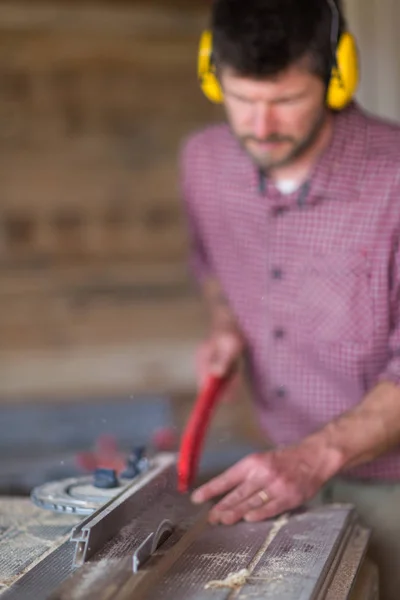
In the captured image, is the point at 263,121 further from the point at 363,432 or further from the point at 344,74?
the point at 363,432

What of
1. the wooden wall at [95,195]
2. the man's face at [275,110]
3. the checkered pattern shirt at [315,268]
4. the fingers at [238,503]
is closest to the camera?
the fingers at [238,503]

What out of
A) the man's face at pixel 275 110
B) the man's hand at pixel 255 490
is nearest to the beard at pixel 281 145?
the man's face at pixel 275 110

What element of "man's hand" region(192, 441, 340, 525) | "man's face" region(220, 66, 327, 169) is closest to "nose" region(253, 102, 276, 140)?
"man's face" region(220, 66, 327, 169)

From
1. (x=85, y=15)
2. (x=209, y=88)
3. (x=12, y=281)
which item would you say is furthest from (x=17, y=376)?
(x=209, y=88)

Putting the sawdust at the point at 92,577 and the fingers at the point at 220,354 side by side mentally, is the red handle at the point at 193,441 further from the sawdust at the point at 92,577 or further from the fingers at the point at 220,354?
the sawdust at the point at 92,577

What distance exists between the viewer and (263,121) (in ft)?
5.19

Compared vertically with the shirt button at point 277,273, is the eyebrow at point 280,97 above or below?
above

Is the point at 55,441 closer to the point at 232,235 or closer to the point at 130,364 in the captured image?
the point at 130,364

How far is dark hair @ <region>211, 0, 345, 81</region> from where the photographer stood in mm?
1519

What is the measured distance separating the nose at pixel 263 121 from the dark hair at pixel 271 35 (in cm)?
6

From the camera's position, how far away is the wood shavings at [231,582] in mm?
1170

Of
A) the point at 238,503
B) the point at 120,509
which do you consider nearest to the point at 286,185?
the point at 238,503

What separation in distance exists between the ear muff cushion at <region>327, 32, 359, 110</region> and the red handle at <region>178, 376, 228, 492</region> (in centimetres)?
55

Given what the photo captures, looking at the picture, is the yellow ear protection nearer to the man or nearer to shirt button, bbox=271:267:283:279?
the man
